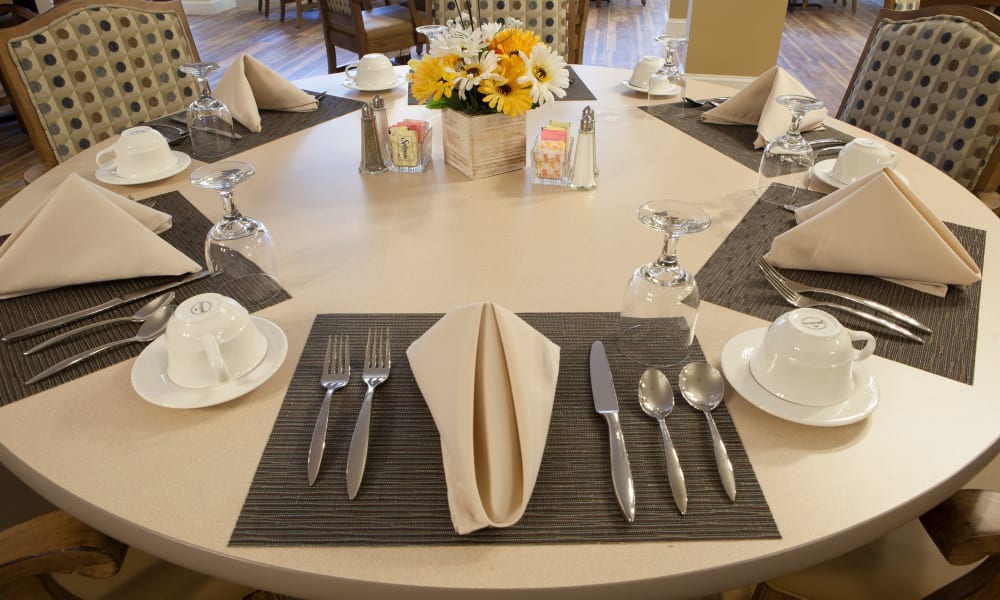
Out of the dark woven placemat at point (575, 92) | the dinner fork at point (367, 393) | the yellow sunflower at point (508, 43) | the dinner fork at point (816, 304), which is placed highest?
the yellow sunflower at point (508, 43)

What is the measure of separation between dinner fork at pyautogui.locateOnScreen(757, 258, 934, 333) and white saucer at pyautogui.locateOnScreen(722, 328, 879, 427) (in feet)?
0.45

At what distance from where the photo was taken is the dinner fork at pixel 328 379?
2.07ft

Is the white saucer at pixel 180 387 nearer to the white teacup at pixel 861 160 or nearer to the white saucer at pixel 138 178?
the white saucer at pixel 138 178

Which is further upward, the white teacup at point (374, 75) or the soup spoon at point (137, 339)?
the white teacup at point (374, 75)

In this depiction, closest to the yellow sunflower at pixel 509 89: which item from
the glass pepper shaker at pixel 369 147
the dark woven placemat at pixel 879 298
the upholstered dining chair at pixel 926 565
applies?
the glass pepper shaker at pixel 369 147

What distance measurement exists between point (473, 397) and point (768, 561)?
29cm

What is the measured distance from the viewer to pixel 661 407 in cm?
69

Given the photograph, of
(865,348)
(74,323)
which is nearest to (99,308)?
(74,323)

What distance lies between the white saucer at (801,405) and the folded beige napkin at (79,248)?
0.73 metres

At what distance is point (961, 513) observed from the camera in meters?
0.68

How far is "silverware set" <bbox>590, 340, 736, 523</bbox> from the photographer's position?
→ 597mm

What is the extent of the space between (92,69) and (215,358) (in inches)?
48.2

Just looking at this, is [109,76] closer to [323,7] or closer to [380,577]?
[380,577]

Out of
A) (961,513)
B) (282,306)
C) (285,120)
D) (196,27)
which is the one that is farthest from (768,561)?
(196,27)
